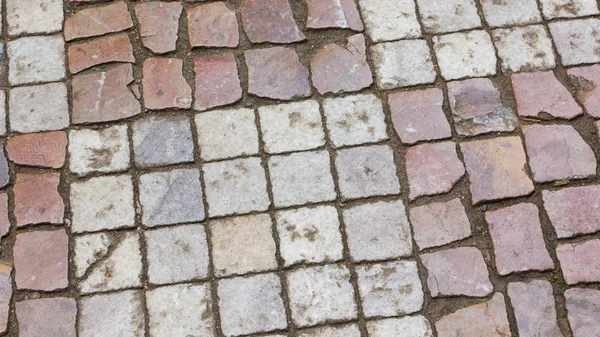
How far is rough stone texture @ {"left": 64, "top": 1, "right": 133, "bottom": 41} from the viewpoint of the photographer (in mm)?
3795

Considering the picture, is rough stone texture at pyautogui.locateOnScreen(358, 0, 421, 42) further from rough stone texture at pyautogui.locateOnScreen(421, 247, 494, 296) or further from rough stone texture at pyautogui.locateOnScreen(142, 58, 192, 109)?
rough stone texture at pyautogui.locateOnScreen(421, 247, 494, 296)

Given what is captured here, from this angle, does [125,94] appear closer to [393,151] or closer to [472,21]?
[393,151]

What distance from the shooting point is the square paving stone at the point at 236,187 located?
3.36 meters

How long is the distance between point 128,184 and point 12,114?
716 mm

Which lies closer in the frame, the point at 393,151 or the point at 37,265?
the point at 37,265

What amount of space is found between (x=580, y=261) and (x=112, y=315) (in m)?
2.07

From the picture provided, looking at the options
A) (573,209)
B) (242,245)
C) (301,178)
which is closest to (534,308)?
(573,209)

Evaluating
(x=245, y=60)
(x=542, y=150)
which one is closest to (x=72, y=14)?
(x=245, y=60)

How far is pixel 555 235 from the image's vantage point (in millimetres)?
3320

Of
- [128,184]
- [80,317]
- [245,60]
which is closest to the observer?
[80,317]

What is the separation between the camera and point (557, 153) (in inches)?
137

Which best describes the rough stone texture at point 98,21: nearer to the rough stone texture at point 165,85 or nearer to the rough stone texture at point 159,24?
the rough stone texture at point 159,24

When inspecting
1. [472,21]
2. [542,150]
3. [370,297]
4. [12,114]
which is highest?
[472,21]

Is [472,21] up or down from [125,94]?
up
